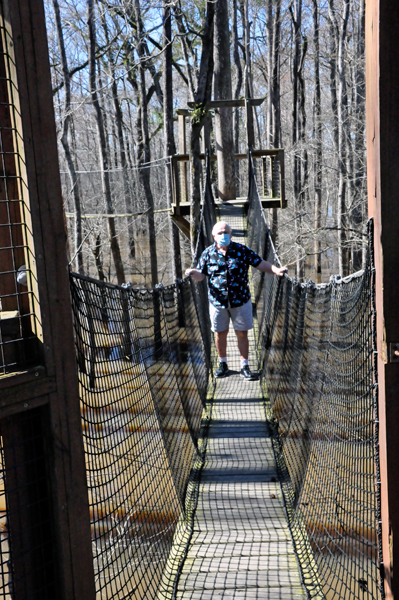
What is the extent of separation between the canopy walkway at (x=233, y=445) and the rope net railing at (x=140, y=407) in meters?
0.01

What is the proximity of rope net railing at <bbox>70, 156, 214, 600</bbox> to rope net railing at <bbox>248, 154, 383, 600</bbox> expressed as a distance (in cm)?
58

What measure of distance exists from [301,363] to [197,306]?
1.69m

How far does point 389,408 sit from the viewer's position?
4.25 ft

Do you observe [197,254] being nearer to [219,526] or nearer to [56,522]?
[219,526]

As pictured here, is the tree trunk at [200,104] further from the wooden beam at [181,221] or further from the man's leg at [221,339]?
the man's leg at [221,339]

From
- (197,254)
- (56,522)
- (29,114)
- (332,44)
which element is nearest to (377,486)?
(56,522)

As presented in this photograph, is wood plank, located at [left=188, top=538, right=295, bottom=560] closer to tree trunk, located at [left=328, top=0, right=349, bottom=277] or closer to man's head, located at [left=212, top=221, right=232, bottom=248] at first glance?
man's head, located at [left=212, top=221, right=232, bottom=248]

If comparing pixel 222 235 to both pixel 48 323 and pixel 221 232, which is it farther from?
pixel 48 323

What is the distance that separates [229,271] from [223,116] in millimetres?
6880

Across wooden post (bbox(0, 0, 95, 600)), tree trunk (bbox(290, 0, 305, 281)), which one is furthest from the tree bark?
wooden post (bbox(0, 0, 95, 600))

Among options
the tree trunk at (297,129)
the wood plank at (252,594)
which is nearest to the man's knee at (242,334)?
the wood plank at (252,594)

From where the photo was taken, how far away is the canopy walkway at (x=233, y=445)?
6.41 ft

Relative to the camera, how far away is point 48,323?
55.3 inches

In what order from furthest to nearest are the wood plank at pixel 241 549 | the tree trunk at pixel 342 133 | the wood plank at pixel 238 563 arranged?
the tree trunk at pixel 342 133
the wood plank at pixel 241 549
the wood plank at pixel 238 563
